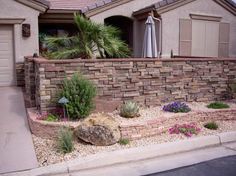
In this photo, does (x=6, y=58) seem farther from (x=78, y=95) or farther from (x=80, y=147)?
(x=80, y=147)

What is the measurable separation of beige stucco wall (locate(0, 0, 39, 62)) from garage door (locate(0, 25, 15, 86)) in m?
0.27

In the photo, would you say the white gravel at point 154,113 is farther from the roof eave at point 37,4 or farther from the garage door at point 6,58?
the roof eave at point 37,4

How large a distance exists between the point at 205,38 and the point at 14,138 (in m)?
9.62

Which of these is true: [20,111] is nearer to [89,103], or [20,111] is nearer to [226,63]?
[89,103]

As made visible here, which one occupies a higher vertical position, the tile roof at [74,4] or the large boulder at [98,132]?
the tile roof at [74,4]

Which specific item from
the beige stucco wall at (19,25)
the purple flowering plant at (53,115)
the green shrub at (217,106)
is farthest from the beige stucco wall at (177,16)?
the purple flowering plant at (53,115)

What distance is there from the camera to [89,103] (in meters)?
7.18

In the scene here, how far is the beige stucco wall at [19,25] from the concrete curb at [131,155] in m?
7.02

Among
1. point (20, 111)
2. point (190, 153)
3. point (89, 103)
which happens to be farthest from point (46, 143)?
point (190, 153)

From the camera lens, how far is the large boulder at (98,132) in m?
6.31

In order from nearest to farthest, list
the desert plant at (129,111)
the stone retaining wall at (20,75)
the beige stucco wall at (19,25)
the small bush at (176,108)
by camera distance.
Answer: the desert plant at (129,111) < the small bush at (176,108) < the beige stucco wall at (19,25) < the stone retaining wall at (20,75)

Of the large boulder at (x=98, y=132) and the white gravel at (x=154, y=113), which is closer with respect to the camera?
the large boulder at (x=98, y=132)

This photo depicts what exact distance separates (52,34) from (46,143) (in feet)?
29.2

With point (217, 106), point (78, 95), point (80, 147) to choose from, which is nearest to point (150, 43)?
point (217, 106)
